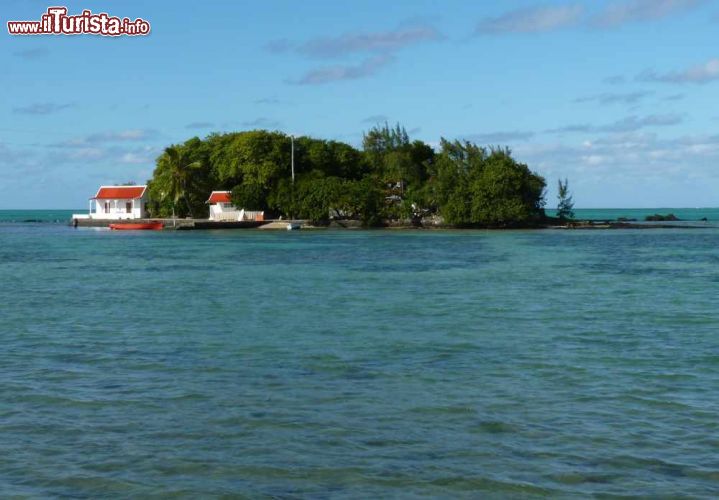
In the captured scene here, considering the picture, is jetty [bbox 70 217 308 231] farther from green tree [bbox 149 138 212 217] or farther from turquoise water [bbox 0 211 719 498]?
turquoise water [bbox 0 211 719 498]

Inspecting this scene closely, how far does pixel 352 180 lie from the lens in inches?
3201

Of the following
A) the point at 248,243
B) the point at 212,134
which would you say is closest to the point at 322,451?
the point at 248,243

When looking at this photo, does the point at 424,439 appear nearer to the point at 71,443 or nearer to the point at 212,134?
the point at 71,443

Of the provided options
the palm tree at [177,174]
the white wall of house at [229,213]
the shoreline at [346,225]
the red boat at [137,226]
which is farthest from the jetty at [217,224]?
the palm tree at [177,174]

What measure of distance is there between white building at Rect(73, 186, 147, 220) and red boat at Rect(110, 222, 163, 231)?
291 inches

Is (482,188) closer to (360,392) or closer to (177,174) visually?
(177,174)

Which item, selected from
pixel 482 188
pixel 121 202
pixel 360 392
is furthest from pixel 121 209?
pixel 360 392

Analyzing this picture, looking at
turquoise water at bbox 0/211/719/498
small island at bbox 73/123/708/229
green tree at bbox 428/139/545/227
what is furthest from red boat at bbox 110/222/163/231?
turquoise water at bbox 0/211/719/498

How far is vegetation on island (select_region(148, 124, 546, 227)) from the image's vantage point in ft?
237

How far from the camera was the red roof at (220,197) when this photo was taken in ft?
269

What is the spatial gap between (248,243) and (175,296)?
30227 millimetres

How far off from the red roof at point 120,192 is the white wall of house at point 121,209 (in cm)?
49

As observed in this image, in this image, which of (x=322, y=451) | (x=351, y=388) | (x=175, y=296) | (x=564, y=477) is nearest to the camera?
(x=564, y=477)

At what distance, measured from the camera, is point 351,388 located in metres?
10.7
